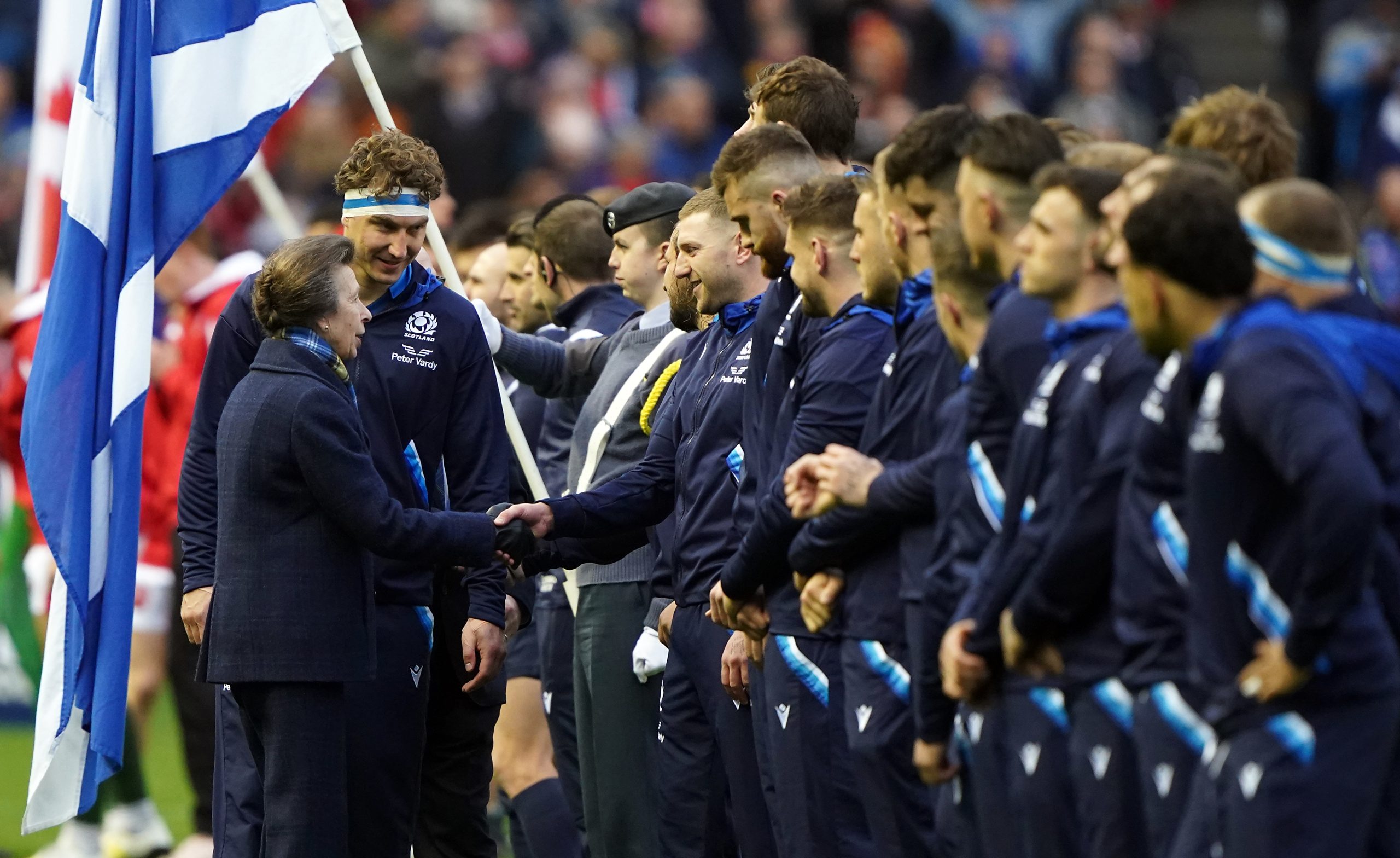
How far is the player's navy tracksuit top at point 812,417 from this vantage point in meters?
5.18

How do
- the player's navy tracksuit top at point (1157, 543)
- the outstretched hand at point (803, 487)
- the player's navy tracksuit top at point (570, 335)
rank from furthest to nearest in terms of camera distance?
1. the player's navy tracksuit top at point (570, 335)
2. the outstretched hand at point (803, 487)
3. the player's navy tracksuit top at point (1157, 543)

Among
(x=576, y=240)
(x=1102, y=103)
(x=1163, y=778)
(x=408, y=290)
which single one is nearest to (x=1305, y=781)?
(x=1163, y=778)

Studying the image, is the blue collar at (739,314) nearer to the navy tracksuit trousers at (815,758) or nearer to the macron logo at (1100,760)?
the navy tracksuit trousers at (815,758)

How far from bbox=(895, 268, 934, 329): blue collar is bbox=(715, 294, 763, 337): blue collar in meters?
1.20

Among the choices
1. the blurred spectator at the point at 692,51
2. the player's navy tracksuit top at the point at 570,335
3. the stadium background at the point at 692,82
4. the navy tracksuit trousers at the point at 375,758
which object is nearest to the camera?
the navy tracksuit trousers at the point at 375,758

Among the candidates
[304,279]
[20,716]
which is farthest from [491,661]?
[20,716]

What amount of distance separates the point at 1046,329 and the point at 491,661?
2382mm

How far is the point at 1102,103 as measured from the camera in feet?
50.6

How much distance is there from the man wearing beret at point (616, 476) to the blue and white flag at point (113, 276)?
1083 mm

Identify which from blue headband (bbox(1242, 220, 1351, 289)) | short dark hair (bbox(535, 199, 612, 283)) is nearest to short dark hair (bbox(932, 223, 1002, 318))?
blue headband (bbox(1242, 220, 1351, 289))

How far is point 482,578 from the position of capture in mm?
6121

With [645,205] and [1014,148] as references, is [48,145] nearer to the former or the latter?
[645,205]

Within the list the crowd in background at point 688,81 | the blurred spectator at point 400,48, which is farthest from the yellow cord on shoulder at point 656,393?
the blurred spectator at point 400,48

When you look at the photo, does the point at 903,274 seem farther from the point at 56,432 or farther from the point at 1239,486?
the point at 56,432
